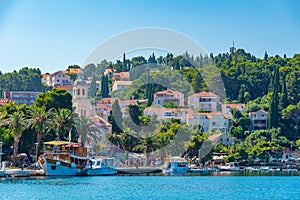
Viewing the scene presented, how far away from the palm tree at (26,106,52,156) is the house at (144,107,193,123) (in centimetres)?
3299

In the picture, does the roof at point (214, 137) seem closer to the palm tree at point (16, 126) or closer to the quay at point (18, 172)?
the palm tree at point (16, 126)

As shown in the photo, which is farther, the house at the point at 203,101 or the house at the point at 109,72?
the house at the point at 109,72

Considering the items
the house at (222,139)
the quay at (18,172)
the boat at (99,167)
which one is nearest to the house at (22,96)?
the house at (222,139)

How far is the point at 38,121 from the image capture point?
65.1 m

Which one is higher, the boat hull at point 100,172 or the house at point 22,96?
the house at point 22,96

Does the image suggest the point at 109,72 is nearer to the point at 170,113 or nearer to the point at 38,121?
the point at 170,113

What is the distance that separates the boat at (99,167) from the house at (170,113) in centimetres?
3027

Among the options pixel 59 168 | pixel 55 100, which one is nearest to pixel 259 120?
pixel 55 100

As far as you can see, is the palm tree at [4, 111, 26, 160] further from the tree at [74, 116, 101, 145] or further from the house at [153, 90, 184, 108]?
the house at [153, 90, 184, 108]

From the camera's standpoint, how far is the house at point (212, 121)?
3976 inches

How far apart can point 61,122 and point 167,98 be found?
141ft

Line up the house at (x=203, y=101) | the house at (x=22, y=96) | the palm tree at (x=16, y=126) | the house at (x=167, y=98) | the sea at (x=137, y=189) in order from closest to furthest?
the sea at (x=137, y=189) → the palm tree at (x=16, y=126) → the house at (x=167, y=98) → the house at (x=203, y=101) → the house at (x=22, y=96)

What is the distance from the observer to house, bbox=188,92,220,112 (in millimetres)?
107688

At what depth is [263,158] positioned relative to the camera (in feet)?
297
